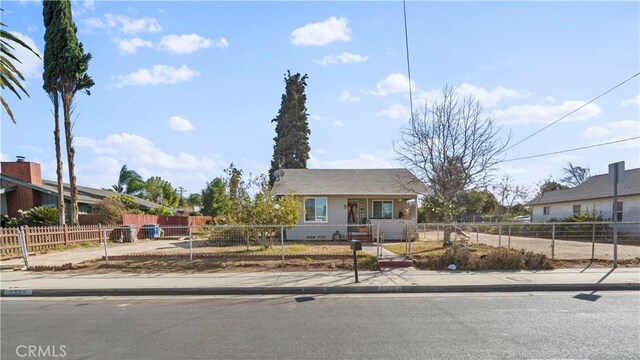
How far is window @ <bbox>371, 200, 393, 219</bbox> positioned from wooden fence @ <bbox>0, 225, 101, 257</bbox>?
52.0 ft

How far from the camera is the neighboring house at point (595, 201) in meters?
26.7

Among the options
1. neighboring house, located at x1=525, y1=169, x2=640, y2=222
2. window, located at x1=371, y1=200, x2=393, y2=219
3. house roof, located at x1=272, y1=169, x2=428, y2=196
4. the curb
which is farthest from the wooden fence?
neighboring house, located at x1=525, y1=169, x2=640, y2=222

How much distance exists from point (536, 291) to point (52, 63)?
85.2 feet

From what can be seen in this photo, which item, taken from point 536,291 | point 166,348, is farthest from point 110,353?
point 536,291

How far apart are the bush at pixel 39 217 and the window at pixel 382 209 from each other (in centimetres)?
1868

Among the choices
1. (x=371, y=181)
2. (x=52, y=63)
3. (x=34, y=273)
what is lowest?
(x=34, y=273)

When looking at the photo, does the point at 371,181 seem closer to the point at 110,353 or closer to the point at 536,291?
the point at 536,291

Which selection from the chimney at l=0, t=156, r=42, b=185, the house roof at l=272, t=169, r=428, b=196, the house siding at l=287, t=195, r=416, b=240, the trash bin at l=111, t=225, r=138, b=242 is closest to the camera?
the house siding at l=287, t=195, r=416, b=240

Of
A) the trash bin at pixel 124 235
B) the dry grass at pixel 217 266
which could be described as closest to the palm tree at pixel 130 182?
the trash bin at pixel 124 235

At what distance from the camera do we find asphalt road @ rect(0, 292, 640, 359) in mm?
5332

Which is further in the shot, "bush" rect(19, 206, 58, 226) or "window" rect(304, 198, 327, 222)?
"bush" rect(19, 206, 58, 226)

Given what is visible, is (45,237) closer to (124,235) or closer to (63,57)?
(124,235)

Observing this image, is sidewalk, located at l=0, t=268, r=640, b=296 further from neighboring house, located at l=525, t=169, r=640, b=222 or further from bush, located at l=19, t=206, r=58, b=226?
neighboring house, located at l=525, t=169, r=640, b=222

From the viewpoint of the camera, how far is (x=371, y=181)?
25.5 meters
